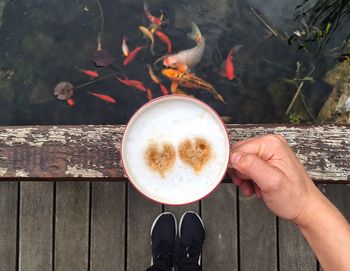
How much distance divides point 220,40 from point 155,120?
1.82 meters

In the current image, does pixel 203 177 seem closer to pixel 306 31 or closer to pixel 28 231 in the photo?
pixel 28 231

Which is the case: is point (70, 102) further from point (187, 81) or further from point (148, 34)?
point (187, 81)

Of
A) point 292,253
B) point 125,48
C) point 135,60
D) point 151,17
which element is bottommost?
point 292,253

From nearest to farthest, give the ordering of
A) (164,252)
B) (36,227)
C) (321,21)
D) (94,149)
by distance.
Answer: (94,149)
(164,252)
(36,227)
(321,21)

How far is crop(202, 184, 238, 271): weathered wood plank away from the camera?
7.46 feet

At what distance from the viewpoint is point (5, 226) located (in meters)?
2.35

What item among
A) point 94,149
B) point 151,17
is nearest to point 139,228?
point 94,149

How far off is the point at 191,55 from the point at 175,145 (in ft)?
5.79

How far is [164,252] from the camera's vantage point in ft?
7.30

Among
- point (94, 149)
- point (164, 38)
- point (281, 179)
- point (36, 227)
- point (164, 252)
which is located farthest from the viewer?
point (164, 38)

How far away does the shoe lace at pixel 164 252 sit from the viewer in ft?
7.25

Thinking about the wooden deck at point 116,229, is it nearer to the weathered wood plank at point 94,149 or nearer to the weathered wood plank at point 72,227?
the weathered wood plank at point 72,227

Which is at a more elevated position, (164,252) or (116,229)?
(116,229)

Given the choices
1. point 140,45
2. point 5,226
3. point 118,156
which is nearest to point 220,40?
point 140,45
